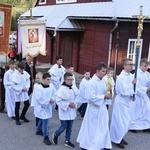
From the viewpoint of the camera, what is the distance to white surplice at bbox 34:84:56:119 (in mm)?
5945

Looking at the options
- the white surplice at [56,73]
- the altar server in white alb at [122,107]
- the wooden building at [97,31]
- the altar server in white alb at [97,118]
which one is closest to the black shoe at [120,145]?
the altar server in white alb at [122,107]

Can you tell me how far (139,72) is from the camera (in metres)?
7.02

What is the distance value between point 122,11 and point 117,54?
217 centimetres

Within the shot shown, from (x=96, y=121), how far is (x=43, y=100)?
1289mm

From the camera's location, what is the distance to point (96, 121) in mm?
5477

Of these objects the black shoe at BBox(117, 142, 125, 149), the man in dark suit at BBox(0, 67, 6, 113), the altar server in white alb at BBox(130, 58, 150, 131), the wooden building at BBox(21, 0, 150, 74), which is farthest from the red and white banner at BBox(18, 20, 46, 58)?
the wooden building at BBox(21, 0, 150, 74)

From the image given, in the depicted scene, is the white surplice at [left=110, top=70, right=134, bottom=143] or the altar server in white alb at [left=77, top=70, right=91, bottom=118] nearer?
the white surplice at [left=110, top=70, right=134, bottom=143]

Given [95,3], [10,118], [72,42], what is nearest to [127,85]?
[10,118]

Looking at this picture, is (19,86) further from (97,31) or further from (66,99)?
(97,31)

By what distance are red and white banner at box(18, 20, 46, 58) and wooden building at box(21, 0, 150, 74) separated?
4801mm

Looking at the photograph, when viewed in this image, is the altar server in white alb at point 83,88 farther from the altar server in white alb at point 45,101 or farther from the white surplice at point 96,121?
the white surplice at point 96,121

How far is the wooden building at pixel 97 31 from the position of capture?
13594mm

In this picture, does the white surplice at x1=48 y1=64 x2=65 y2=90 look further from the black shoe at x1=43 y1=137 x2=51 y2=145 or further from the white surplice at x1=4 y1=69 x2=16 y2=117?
the black shoe at x1=43 y1=137 x2=51 y2=145

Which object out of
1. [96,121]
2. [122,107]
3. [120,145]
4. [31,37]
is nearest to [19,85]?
[31,37]
